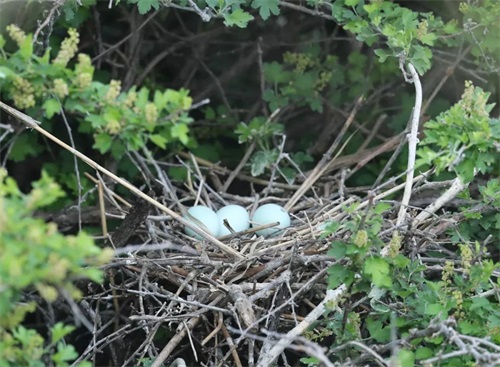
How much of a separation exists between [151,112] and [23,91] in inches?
12.8

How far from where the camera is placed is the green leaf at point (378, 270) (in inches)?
91.8

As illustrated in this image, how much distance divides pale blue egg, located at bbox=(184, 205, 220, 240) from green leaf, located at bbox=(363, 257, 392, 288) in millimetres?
837

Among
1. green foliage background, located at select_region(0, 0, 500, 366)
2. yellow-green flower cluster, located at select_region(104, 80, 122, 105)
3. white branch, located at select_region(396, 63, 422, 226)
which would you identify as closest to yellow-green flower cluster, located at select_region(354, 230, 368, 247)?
green foliage background, located at select_region(0, 0, 500, 366)

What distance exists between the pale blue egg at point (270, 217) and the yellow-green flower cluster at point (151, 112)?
1037mm

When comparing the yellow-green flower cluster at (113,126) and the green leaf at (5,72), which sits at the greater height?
the green leaf at (5,72)

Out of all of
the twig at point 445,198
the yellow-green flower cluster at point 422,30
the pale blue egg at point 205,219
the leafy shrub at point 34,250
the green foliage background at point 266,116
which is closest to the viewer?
the leafy shrub at point 34,250

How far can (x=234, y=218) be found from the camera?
3.20m

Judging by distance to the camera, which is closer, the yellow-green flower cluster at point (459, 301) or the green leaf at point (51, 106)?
the green leaf at point (51, 106)

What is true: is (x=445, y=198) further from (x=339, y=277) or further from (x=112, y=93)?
(x=112, y=93)

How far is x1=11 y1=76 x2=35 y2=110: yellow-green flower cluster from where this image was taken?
2.22m

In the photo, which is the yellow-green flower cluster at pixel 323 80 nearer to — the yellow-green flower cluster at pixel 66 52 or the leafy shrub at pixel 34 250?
the yellow-green flower cluster at pixel 66 52

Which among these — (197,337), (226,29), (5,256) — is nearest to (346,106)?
(226,29)

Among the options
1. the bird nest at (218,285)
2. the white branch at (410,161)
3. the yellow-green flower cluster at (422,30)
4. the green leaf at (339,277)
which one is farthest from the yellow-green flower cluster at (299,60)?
the green leaf at (339,277)

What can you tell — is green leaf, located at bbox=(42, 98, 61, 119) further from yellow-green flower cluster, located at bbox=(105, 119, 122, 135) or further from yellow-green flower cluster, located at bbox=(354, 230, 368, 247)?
yellow-green flower cluster, located at bbox=(354, 230, 368, 247)
